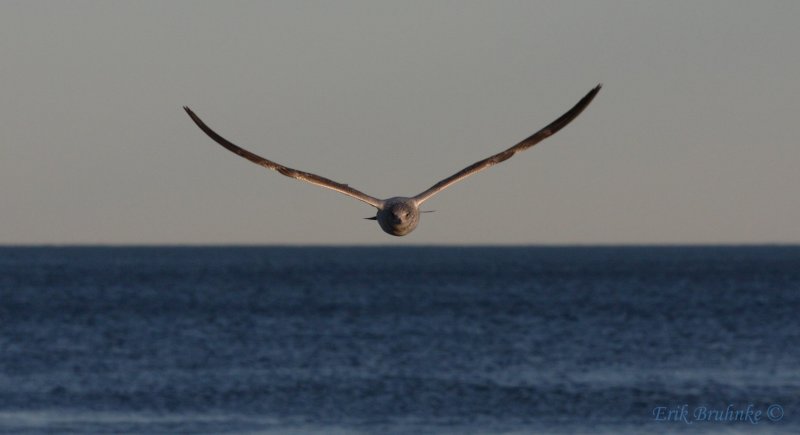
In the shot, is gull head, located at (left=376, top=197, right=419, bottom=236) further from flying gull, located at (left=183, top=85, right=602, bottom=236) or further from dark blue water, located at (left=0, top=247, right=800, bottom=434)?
dark blue water, located at (left=0, top=247, right=800, bottom=434)

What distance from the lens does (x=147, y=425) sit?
52.1m

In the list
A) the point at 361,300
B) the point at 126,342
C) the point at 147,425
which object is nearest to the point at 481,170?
the point at 147,425

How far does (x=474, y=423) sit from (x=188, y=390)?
14383 mm

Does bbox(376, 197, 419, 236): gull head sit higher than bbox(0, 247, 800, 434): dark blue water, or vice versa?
bbox(376, 197, 419, 236): gull head

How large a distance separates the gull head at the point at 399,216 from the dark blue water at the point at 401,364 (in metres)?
30.1

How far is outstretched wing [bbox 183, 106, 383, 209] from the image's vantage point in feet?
69.4

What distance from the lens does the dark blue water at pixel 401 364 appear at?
52.8 meters

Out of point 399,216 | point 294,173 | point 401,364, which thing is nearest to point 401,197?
point 399,216

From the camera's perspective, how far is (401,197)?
21.6 metres

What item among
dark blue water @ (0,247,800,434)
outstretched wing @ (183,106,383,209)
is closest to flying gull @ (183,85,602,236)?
outstretched wing @ (183,106,383,209)

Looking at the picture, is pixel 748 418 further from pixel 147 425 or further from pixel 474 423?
pixel 147 425

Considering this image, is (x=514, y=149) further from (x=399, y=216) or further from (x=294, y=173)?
(x=294, y=173)

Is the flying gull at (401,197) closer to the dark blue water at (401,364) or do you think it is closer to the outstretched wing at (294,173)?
the outstretched wing at (294,173)

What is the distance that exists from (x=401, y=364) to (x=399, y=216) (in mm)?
52137
